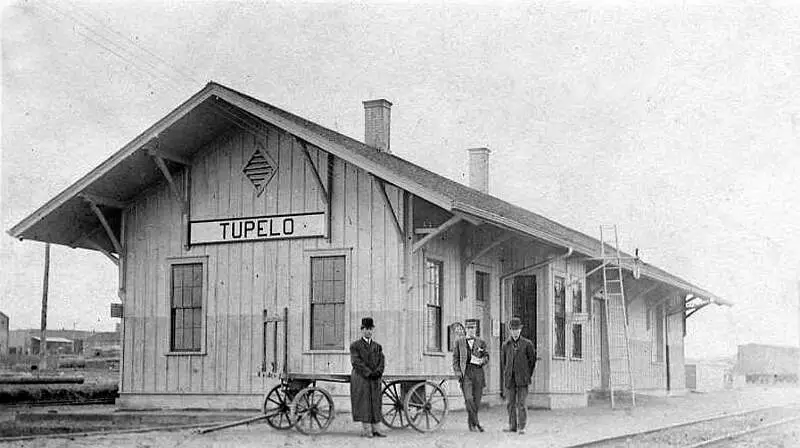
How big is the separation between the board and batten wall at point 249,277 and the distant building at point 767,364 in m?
36.9

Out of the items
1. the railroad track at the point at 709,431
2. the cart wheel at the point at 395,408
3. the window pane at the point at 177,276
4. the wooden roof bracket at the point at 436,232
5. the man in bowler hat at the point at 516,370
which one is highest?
the wooden roof bracket at the point at 436,232

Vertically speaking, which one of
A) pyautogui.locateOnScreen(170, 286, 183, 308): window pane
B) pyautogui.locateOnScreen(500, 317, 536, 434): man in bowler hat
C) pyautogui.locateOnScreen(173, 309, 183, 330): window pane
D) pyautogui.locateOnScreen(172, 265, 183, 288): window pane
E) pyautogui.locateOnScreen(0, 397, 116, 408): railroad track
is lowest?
pyautogui.locateOnScreen(0, 397, 116, 408): railroad track

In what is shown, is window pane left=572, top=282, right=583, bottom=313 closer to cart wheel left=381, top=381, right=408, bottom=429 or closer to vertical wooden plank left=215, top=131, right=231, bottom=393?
cart wheel left=381, top=381, right=408, bottom=429

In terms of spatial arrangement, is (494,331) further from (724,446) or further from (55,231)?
(55,231)

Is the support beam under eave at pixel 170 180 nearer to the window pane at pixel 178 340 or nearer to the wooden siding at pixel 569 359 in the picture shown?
the window pane at pixel 178 340

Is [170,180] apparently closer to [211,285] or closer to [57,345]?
[211,285]

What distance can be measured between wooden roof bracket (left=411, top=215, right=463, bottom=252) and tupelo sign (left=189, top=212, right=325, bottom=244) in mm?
1669

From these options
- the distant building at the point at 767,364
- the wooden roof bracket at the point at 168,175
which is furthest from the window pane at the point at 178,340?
the distant building at the point at 767,364

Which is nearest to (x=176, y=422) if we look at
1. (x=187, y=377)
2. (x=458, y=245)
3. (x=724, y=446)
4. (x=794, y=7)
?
(x=187, y=377)

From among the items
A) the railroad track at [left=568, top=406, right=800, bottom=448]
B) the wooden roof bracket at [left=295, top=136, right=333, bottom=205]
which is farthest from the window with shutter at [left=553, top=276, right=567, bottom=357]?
the wooden roof bracket at [left=295, top=136, right=333, bottom=205]

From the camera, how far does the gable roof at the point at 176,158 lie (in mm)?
14969

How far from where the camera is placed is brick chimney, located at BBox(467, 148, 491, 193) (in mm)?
28438

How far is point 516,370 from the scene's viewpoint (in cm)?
1343

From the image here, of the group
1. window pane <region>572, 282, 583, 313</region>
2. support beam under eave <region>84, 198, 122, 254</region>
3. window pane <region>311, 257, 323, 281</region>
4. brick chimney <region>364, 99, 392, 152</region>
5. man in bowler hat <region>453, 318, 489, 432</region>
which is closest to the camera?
man in bowler hat <region>453, 318, 489, 432</region>
